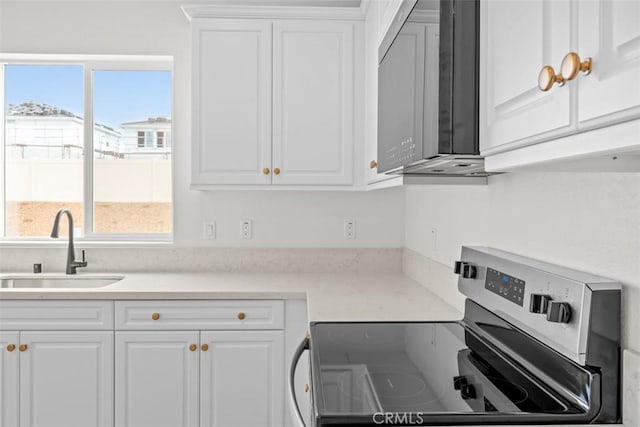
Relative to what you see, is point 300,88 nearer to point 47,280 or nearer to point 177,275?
point 177,275

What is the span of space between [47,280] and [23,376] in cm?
63

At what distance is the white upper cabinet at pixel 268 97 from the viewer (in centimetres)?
259

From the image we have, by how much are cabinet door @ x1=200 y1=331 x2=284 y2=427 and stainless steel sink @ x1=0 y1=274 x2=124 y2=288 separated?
810 millimetres

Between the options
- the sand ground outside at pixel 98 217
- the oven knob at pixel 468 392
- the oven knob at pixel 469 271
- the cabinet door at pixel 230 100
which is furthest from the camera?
the sand ground outside at pixel 98 217

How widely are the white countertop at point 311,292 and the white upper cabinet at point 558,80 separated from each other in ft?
3.42

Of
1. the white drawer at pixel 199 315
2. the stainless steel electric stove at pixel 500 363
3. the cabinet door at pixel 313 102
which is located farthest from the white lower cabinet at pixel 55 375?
the stainless steel electric stove at pixel 500 363

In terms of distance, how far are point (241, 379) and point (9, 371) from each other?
1.04 m

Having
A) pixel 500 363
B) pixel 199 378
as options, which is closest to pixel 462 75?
pixel 500 363

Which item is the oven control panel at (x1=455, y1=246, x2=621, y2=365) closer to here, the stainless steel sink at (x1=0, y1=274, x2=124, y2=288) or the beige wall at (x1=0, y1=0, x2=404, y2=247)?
the beige wall at (x1=0, y1=0, x2=404, y2=247)

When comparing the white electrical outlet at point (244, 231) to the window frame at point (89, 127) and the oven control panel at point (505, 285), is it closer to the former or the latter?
the window frame at point (89, 127)

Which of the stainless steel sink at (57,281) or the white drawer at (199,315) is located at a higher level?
the stainless steel sink at (57,281)

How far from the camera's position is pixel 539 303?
1138 millimetres

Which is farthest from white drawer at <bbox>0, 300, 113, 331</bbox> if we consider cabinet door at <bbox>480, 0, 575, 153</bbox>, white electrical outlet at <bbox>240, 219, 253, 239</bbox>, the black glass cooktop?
cabinet door at <bbox>480, 0, 575, 153</bbox>

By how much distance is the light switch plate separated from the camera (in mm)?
955
